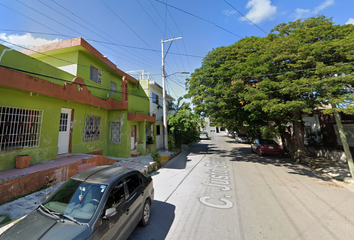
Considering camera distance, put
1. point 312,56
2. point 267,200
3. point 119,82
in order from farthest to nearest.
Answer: point 119,82 < point 312,56 < point 267,200

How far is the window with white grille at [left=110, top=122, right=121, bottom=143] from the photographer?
9.87 metres

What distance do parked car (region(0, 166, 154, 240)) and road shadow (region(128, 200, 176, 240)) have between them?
185 millimetres

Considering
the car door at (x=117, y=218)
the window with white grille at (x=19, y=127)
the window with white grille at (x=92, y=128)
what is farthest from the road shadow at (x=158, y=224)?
the window with white grille at (x=92, y=128)

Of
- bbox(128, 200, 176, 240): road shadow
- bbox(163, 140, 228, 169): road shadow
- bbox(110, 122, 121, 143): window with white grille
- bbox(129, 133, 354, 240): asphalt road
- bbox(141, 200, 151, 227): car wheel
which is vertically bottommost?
bbox(129, 133, 354, 240): asphalt road

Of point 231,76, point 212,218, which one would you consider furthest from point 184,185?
point 231,76

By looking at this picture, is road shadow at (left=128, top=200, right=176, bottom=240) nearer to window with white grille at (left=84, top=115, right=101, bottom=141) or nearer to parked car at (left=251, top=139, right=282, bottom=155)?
window with white grille at (left=84, top=115, right=101, bottom=141)

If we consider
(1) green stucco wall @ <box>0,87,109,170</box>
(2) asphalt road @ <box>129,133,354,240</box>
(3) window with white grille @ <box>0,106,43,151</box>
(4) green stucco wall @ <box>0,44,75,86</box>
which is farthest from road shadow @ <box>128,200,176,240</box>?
(3) window with white grille @ <box>0,106,43,151</box>

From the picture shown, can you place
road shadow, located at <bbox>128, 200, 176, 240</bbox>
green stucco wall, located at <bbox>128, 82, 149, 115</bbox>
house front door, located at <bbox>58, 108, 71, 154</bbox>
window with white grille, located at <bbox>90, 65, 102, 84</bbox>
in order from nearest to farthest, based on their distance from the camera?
road shadow, located at <bbox>128, 200, 176, 240</bbox>, house front door, located at <bbox>58, 108, 71, 154</bbox>, window with white grille, located at <bbox>90, 65, 102, 84</bbox>, green stucco wall, located at <bbox>128, 82, 149, 115</bbox>

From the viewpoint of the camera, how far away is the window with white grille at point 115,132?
9867 mm

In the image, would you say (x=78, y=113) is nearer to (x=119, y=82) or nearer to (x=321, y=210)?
(x=119, y=82)

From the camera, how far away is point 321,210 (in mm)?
4281

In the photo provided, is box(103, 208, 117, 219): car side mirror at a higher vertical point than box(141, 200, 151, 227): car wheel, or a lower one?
higher

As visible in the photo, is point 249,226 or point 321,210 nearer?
point 249,226

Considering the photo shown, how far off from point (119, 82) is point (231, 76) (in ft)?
29.5
